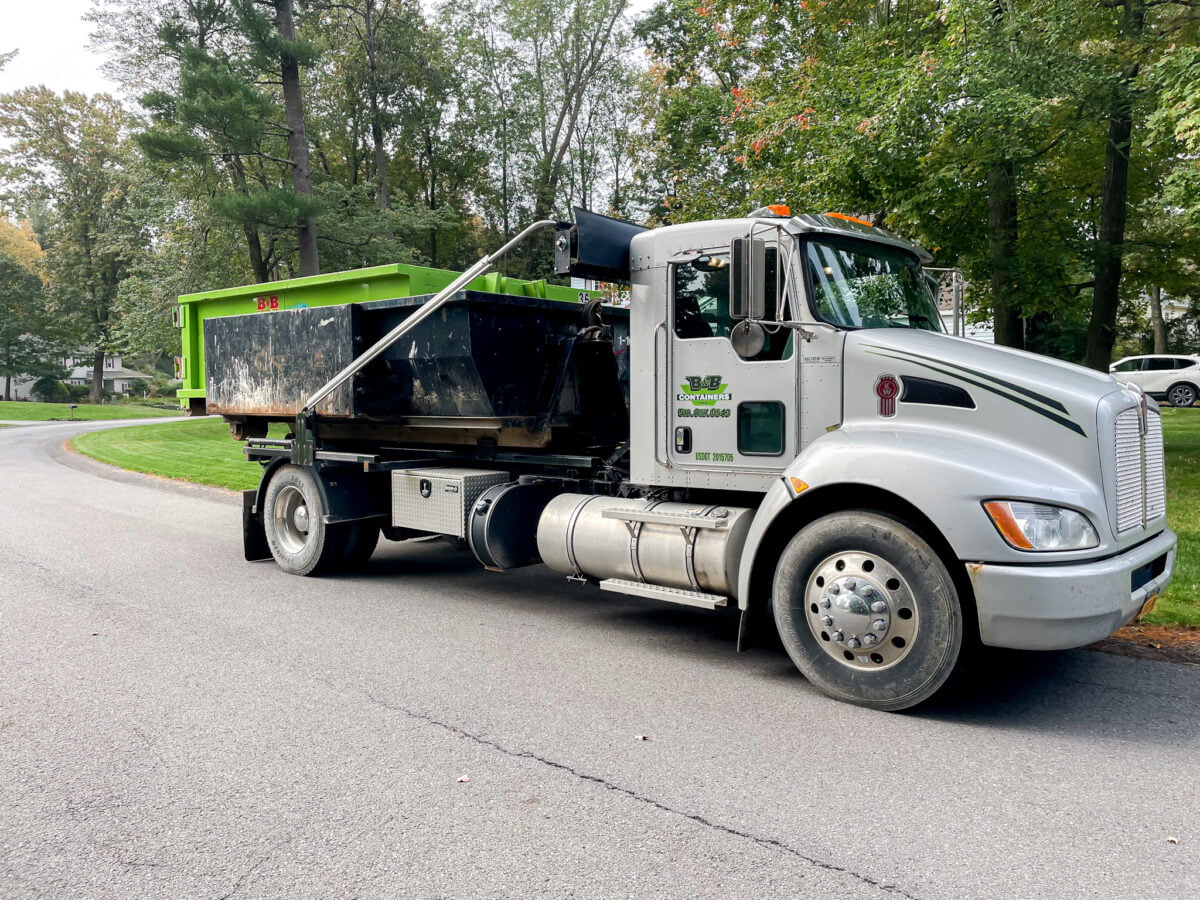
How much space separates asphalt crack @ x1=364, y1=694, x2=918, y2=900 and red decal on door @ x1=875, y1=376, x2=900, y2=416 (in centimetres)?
242

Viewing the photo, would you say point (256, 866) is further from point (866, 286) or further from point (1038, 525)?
point (866, 286)

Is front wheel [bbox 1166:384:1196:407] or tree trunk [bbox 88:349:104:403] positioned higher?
tree trunk [bbox 88:349:104:403]

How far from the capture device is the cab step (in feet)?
17.3

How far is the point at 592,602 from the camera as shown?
703 centimetres

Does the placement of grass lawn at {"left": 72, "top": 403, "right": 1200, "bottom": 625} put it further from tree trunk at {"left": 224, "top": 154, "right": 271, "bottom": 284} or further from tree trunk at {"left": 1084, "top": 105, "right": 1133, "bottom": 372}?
tree trunk at {"left": 224, "top": 154, "right": 271, "bottom": 284}

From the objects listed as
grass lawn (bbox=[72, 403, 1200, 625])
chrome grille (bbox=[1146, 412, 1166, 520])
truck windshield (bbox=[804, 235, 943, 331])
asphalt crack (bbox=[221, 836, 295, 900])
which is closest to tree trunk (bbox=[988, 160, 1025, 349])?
grass lawn (bbox=[72, 403, 1200, 625])

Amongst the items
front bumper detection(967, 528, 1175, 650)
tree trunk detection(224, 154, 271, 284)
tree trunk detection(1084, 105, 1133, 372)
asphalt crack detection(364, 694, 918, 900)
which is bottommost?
asphalt crack detection(364, 694, 918, 900)

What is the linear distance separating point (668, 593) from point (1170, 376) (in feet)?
97.4

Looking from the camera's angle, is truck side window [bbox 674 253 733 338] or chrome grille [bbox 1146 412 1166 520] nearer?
chrome grille [bbox 1146 412 1166 520]

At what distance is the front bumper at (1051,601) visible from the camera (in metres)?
4.11

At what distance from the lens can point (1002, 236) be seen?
44.2 feet

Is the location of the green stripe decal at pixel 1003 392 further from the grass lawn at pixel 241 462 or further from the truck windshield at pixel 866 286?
the grass lawn at pixel 241 462

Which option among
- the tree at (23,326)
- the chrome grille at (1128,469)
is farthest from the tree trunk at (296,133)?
the tree at (23,326)

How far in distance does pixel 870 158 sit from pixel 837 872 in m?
10.2
